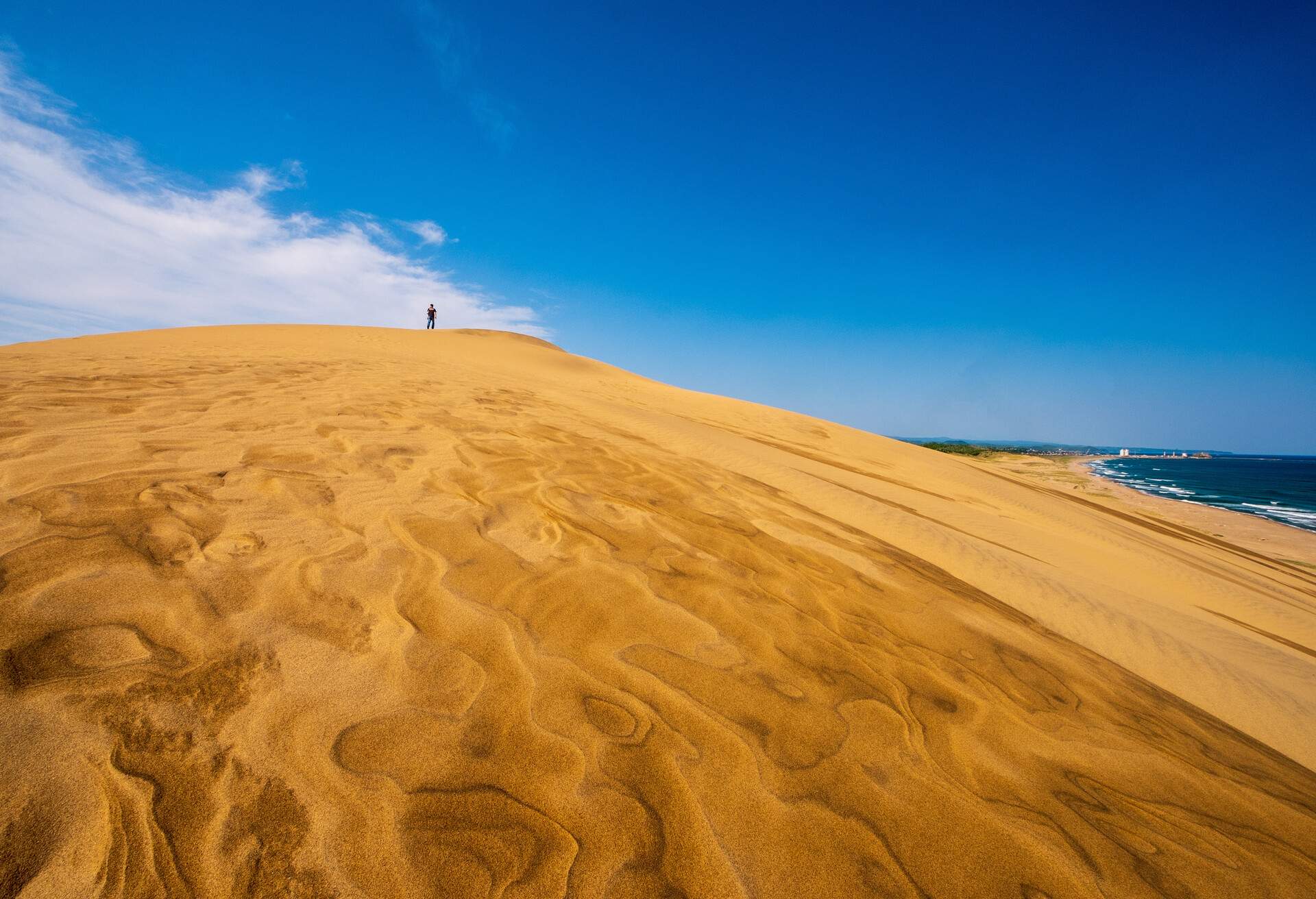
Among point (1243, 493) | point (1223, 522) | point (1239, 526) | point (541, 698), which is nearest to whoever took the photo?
point (541, 698)

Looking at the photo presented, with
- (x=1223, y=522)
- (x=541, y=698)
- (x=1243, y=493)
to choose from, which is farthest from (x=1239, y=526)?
(x=541, y=698)

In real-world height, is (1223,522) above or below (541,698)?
below

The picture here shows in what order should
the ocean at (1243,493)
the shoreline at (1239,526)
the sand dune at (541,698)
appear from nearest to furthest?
the sand dune at (541,698) → the shoreline at (1239,526) → the ocean at (1243,493)

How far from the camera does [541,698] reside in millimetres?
1653

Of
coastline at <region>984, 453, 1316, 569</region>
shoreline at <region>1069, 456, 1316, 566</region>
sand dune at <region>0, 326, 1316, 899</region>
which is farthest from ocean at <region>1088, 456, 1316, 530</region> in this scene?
sand dune at <region>0, 326, 1316, 899</region>

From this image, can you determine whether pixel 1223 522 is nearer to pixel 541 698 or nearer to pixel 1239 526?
pixel 1239 526

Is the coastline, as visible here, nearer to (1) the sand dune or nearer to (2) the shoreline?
(2) the shoreline

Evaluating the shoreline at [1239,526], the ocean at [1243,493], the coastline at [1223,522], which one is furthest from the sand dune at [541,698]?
the ocean at [1243,493]

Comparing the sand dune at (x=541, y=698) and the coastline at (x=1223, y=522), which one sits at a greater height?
the sand dune at (x=541, y=698)

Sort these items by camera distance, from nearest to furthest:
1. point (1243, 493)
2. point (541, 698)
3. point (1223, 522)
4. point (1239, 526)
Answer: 1. point (541, 698)
2. point (1239, 526)
3. point (1223, 522)
4. point (1243, 493)

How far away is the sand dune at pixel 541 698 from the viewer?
3.83 ft

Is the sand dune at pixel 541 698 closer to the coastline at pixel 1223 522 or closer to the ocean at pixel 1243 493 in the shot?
the coastline at pixel 1223 522

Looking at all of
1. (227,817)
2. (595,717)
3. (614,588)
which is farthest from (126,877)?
(614,588)

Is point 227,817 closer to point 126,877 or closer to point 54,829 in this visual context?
point 126,877
